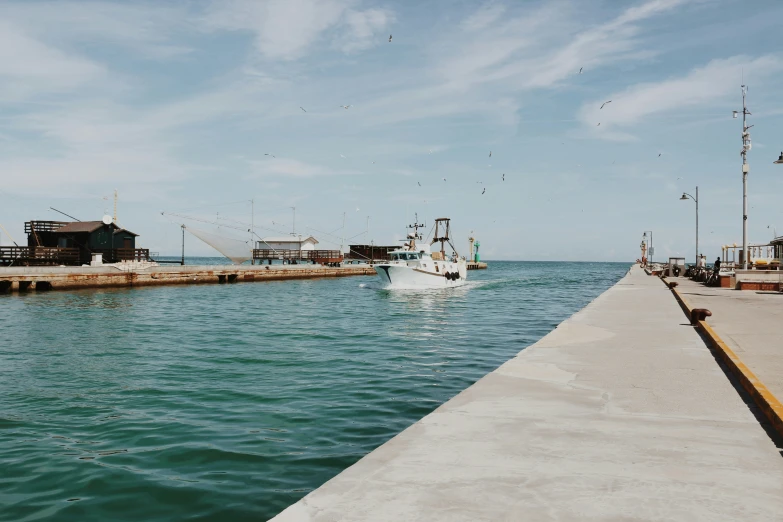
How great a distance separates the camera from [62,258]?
59750 mm

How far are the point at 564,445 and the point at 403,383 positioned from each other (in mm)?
6675

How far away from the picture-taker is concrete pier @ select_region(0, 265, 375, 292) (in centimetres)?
4506

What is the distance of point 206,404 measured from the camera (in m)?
10.5

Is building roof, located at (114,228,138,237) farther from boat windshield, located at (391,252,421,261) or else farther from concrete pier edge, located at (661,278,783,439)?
concrete pier edge, located at (661,278,783,439)

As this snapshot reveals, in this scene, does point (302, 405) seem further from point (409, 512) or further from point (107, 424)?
point (409, 512)

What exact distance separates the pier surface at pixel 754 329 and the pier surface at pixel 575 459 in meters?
0.68

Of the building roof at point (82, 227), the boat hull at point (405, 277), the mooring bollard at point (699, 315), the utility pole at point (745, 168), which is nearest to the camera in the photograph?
the mooring bollard at point (699, 315)

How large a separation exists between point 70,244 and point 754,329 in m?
64.9

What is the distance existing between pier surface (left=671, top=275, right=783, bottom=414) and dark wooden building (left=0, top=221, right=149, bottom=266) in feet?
191

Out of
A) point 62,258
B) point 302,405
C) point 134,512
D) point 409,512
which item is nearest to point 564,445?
point 409,512

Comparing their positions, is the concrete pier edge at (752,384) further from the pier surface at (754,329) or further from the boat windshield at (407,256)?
the boat windshield at (407,256)

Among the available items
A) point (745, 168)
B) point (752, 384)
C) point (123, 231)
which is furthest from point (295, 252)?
point (752, 384)

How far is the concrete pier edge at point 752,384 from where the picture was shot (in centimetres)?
651

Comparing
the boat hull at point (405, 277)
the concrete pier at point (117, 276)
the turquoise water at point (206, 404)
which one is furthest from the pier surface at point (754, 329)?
the concrete pier at point (117, 276)
